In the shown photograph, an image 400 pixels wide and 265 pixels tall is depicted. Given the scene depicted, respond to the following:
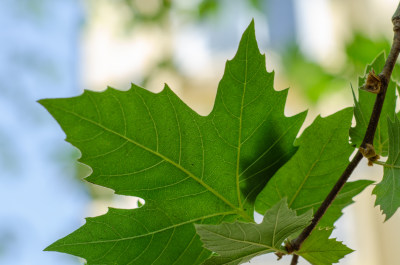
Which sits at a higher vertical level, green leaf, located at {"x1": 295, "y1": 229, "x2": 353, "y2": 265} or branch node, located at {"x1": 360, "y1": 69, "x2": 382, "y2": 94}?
branch node, located at {"x1": 360, "y1": 69, "x2": 382, "y2": 94}

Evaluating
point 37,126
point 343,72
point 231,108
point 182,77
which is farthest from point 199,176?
point 37,126

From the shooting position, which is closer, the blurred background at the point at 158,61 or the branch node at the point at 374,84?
the branch node at the point at 374,84

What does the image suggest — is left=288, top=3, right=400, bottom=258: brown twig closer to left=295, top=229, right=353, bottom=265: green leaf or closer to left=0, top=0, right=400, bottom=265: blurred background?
left=295, top=229, right=353, bottom=265: green leaf

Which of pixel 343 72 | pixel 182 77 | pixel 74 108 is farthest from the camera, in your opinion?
pixel 182 77

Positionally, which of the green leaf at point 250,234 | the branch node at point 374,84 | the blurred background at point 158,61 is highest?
the blurred background at point 158,61

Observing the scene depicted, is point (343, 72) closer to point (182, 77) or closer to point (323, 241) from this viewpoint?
point (182, 77)

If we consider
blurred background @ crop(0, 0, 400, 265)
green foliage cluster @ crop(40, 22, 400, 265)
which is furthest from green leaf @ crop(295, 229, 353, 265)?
blurred background @ crop(0, 0, 400, 265)

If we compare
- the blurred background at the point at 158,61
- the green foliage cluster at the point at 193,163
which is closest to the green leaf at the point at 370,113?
the green foliage cluster at the point at 193,163

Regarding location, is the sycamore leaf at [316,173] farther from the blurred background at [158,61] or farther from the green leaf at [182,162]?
the blurred background at [158,61]

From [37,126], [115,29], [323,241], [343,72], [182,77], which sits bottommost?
[323,241]
